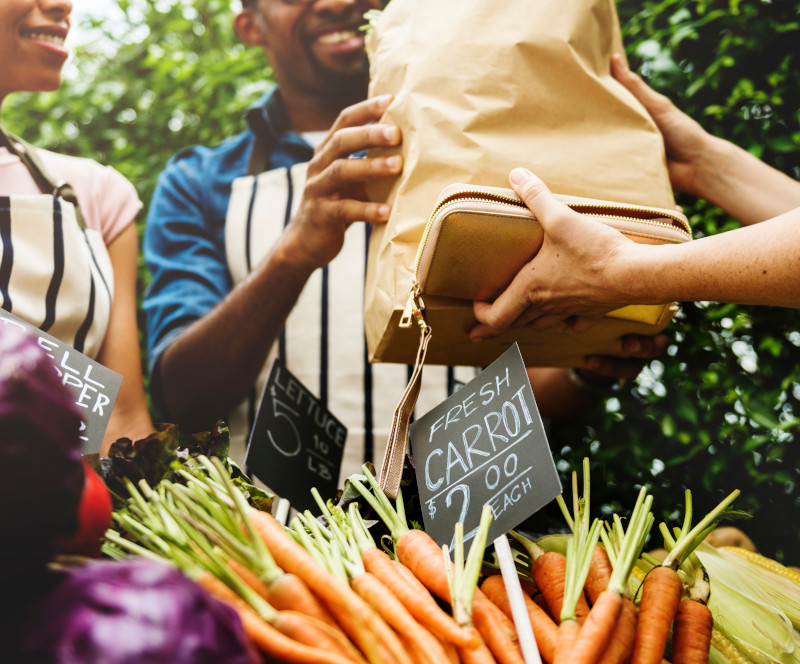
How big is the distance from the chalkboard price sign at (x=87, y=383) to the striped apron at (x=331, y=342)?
0.71m

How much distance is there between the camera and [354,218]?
1.14 metres

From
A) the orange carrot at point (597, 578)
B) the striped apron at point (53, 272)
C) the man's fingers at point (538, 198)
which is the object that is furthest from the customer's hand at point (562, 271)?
the striped apron at point (53, 272)

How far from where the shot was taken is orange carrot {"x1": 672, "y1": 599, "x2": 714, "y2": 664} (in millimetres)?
716

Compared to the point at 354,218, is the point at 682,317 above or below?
below

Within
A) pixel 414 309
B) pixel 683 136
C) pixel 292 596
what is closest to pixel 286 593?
pixel 292 596

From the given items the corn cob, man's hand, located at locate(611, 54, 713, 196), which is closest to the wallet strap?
the corn cob

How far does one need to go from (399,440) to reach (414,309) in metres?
0.19

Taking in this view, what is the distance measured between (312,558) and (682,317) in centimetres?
113

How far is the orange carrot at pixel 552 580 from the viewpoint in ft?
2.48

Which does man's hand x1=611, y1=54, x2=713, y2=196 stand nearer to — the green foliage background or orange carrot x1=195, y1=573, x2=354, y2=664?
the green foliage background

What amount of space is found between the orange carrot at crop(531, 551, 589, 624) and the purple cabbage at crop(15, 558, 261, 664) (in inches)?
16.1

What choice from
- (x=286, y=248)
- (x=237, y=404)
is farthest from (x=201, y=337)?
(x=286, y=248)

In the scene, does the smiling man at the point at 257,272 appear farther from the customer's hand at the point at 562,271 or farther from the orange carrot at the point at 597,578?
the orange carrot at the point at 597,578

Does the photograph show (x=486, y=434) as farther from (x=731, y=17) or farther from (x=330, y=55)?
(x=731, y=17)
